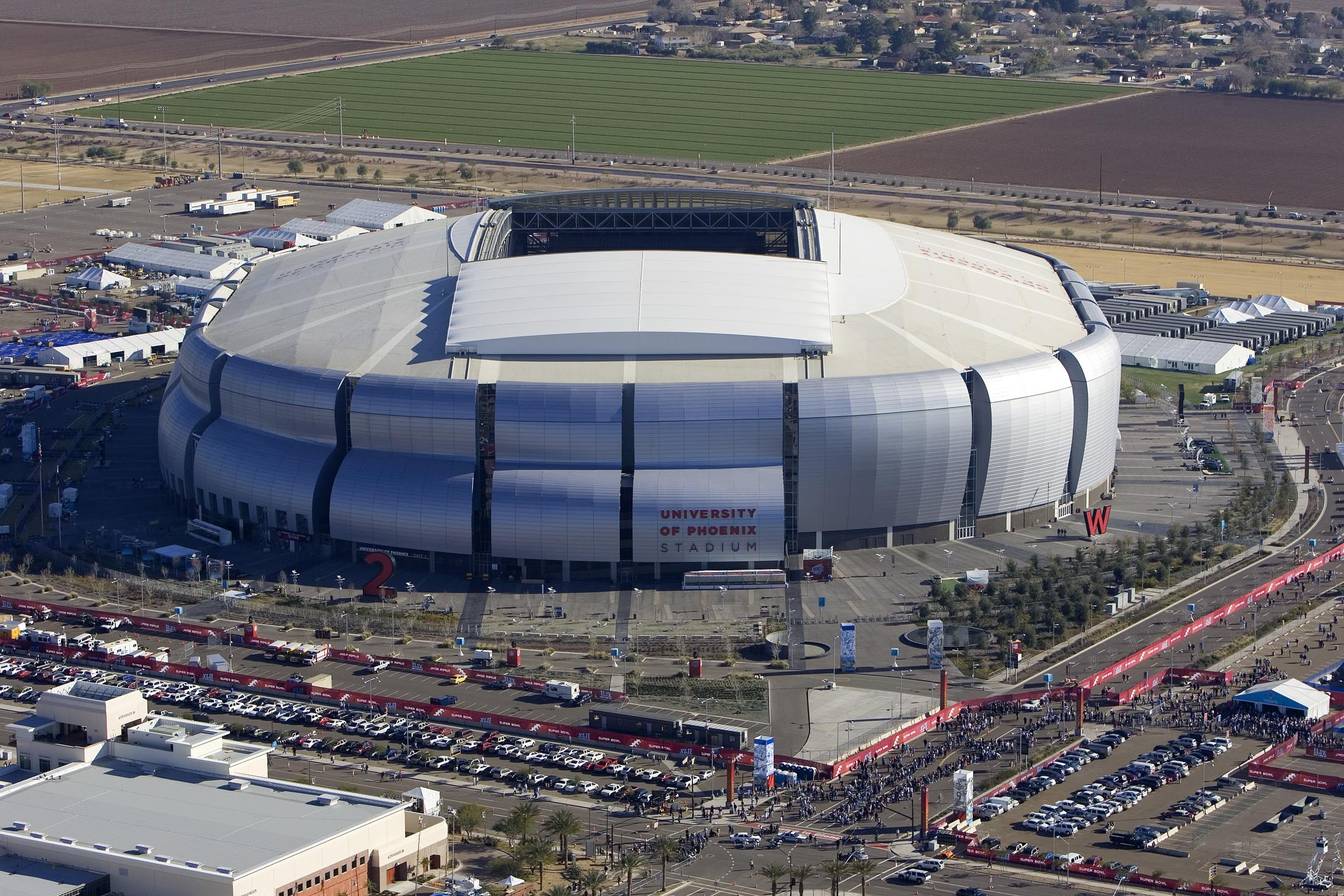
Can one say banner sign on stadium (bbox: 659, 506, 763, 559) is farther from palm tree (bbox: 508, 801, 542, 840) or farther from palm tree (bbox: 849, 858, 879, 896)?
palm tree (bbox: 849, 858, 879, 896)

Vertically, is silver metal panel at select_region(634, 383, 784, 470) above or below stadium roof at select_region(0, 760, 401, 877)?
above

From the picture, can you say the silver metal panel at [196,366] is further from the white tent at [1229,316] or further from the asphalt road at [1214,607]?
the white tent at [1229,316]

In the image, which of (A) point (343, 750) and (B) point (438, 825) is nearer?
(B) point (438, 825)

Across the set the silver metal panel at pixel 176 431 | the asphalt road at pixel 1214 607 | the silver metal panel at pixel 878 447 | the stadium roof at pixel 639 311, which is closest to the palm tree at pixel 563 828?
the asphalt road at pixel 1214 607

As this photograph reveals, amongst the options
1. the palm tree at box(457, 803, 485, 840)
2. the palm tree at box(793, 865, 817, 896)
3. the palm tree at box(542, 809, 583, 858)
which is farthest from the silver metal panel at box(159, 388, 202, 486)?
the palm tree at box(793, 865, 817, 896)

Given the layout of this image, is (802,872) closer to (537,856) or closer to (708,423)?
(537,856)

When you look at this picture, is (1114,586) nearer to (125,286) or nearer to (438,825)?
(438,825)

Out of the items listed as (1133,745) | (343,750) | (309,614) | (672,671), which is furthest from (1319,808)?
(309,614)
